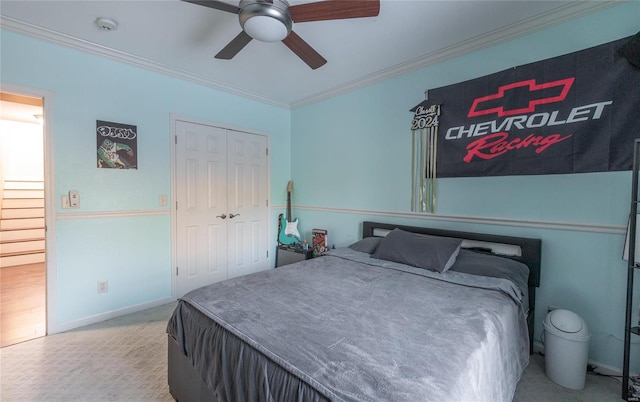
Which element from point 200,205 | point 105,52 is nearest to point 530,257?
point 200,205

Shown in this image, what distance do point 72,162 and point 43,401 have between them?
188cm

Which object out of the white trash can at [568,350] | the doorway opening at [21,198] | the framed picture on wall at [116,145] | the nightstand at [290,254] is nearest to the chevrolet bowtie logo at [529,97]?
the white trash can at [568,350]

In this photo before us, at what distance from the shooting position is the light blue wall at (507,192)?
75.3 inches

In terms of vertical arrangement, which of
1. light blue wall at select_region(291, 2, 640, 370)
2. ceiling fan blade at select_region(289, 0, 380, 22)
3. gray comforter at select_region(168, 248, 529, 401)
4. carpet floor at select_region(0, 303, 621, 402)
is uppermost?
ceiling fan blade at select_region(289, 0, 380, 22)

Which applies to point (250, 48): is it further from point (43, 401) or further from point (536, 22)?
point (43, 401)

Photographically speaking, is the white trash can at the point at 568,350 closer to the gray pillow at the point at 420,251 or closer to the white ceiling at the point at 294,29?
the gray pillow at the point at 420,251

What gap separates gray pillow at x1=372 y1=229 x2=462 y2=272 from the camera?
2150 mm

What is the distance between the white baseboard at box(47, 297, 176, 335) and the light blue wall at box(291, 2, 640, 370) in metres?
2.18

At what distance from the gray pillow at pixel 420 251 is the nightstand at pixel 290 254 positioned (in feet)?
4.20

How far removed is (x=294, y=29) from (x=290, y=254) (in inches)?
104

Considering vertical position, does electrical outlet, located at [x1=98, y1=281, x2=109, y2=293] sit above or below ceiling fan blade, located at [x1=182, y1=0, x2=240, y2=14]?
below

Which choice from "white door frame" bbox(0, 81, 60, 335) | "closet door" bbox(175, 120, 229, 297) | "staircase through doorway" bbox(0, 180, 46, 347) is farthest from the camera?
"closet door" bbox(175, 120, 229, 297)

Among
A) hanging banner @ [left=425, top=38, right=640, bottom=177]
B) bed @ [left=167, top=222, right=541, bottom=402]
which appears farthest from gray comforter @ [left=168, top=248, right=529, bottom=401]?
hanging banner @ [left=425, top=38, right=640, bottom=177]

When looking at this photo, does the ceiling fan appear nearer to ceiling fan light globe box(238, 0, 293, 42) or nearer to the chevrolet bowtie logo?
ceiling fan light globe box(238, 0, 293, 42)
